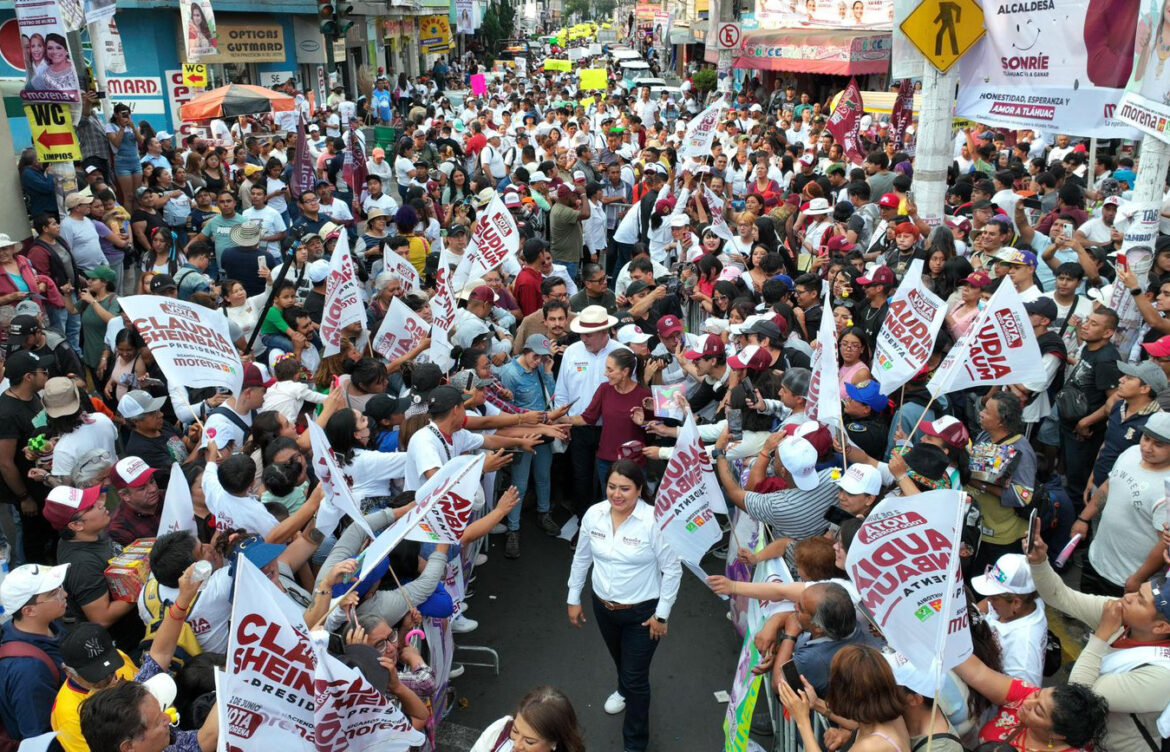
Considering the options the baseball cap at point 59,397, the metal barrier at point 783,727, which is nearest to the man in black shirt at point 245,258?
the baseball cap at point 59,397

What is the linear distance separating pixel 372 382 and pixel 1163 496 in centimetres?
487

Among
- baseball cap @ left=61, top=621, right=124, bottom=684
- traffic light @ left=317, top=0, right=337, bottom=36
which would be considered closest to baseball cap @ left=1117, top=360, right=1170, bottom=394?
baseball cap @ left=61, top=621, right=124, bottom=684

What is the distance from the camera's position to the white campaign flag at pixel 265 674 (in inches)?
136

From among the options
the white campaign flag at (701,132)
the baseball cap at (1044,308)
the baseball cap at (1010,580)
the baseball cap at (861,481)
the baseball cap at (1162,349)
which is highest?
the white campaign flag at (701,132)

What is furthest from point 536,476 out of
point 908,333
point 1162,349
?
point 1162,349

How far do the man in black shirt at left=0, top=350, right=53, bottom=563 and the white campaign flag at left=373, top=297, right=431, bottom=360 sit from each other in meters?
2.42

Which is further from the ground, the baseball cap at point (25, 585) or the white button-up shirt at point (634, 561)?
the baseball cap at point (25, 585)

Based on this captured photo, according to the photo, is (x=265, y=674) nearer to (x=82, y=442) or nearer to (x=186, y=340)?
(x=186, y=340)

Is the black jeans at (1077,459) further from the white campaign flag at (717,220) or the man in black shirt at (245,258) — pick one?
the man in black shirt at (245,258)

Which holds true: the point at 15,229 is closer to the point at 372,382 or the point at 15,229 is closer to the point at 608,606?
the point at 372,382

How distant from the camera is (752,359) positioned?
21.2 ft

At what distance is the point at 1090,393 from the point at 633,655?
3.90 m

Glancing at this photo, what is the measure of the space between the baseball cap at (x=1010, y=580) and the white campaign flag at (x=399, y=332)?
491 cm

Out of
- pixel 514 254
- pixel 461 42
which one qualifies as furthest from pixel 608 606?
pixel 461 42
